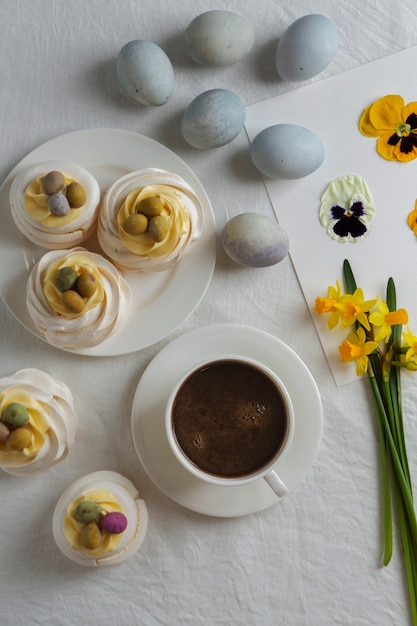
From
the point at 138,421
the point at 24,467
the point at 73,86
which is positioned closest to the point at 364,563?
the point at 138,421

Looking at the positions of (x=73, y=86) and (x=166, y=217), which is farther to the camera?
(x=73, y=86)

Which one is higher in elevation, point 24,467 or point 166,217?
point 166,217

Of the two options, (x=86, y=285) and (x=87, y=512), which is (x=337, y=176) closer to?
(x=86, y=285)

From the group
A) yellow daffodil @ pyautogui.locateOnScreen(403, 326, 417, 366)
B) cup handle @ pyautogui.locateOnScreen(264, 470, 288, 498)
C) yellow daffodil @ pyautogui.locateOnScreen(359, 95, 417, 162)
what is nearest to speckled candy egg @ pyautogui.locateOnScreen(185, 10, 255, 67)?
yellow daffodil @ pyautogui.locateOnScreen(359, 95, 417, 162)

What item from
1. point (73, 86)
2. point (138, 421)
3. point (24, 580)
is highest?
point (73, 86)

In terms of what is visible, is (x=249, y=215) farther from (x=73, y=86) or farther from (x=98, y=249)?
(x=73, y=86)
